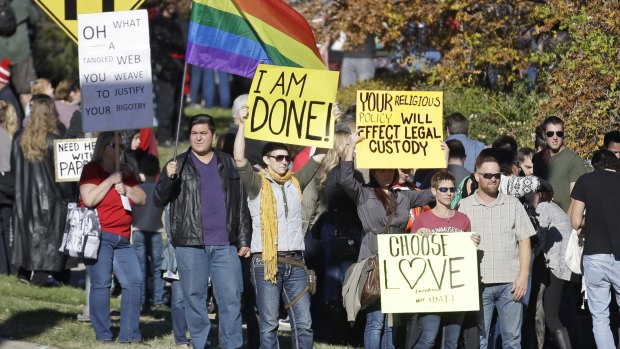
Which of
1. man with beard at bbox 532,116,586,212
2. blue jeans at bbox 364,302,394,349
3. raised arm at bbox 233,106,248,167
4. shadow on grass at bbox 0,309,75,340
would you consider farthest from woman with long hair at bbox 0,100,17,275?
man with beard at bbox 532,116,586,212

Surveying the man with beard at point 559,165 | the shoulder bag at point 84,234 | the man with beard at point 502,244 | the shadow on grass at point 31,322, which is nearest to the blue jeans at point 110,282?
the shoulder bag at point 84,234

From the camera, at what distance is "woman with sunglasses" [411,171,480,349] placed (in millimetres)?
10508

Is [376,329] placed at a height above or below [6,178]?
below

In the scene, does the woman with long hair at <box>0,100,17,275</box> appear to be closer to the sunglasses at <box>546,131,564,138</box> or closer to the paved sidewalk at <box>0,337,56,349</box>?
the paved sidewalk at <box>0,337,56,349</box>

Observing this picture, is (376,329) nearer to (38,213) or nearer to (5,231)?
(38,213)

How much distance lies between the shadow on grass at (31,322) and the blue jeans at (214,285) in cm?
211

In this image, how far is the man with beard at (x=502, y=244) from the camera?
10.7 m

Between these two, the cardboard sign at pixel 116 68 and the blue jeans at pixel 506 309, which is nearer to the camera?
the blue jeans at pixel 506 309

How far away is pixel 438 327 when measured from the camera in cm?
1067

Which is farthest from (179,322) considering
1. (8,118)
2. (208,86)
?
(208,86)

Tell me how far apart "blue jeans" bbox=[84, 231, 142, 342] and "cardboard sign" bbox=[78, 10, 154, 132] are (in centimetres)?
114

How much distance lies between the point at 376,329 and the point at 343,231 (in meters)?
1.26

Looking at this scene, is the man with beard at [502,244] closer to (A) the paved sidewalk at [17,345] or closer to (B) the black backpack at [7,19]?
(A) the paved sidewalk at [17,345]

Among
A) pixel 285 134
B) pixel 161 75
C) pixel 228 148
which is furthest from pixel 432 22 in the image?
pixel 161 75
